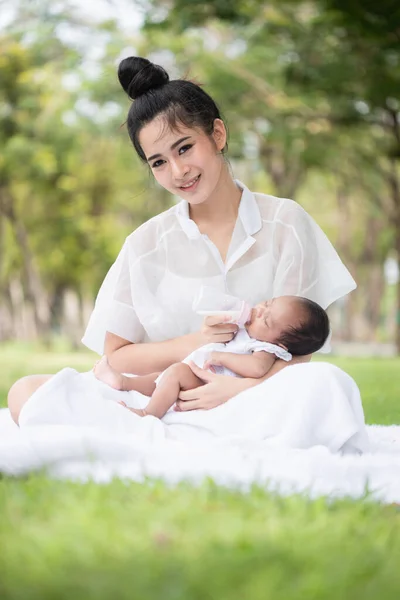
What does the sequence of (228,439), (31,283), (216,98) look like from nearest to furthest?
(228,439) < (216,98) < (31,283)

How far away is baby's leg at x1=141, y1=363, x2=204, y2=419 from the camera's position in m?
3.53

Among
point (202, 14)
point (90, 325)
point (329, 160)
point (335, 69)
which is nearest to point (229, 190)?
point (90, 325)

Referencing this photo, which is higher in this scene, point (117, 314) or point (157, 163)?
point (157, 163)

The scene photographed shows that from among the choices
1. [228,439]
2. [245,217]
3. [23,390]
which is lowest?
[228,439]

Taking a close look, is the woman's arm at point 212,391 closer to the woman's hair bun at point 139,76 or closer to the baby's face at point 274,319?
the baby's face at point 274,319

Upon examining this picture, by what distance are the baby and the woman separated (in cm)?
11

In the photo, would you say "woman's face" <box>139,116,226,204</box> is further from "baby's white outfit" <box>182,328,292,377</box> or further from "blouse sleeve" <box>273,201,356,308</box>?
"baby's white outfit" <box>182,328,292,377</box>

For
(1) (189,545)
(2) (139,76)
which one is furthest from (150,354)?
(1) (189,545)

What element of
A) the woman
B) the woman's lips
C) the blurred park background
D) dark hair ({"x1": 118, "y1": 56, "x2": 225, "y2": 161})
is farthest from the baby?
the blurred park background

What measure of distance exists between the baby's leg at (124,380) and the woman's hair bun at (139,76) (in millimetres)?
1261

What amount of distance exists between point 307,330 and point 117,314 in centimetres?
104

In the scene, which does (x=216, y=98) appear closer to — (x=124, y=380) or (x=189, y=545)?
(x=124, y=380)

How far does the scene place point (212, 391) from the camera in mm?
3529

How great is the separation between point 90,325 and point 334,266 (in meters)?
1.22
